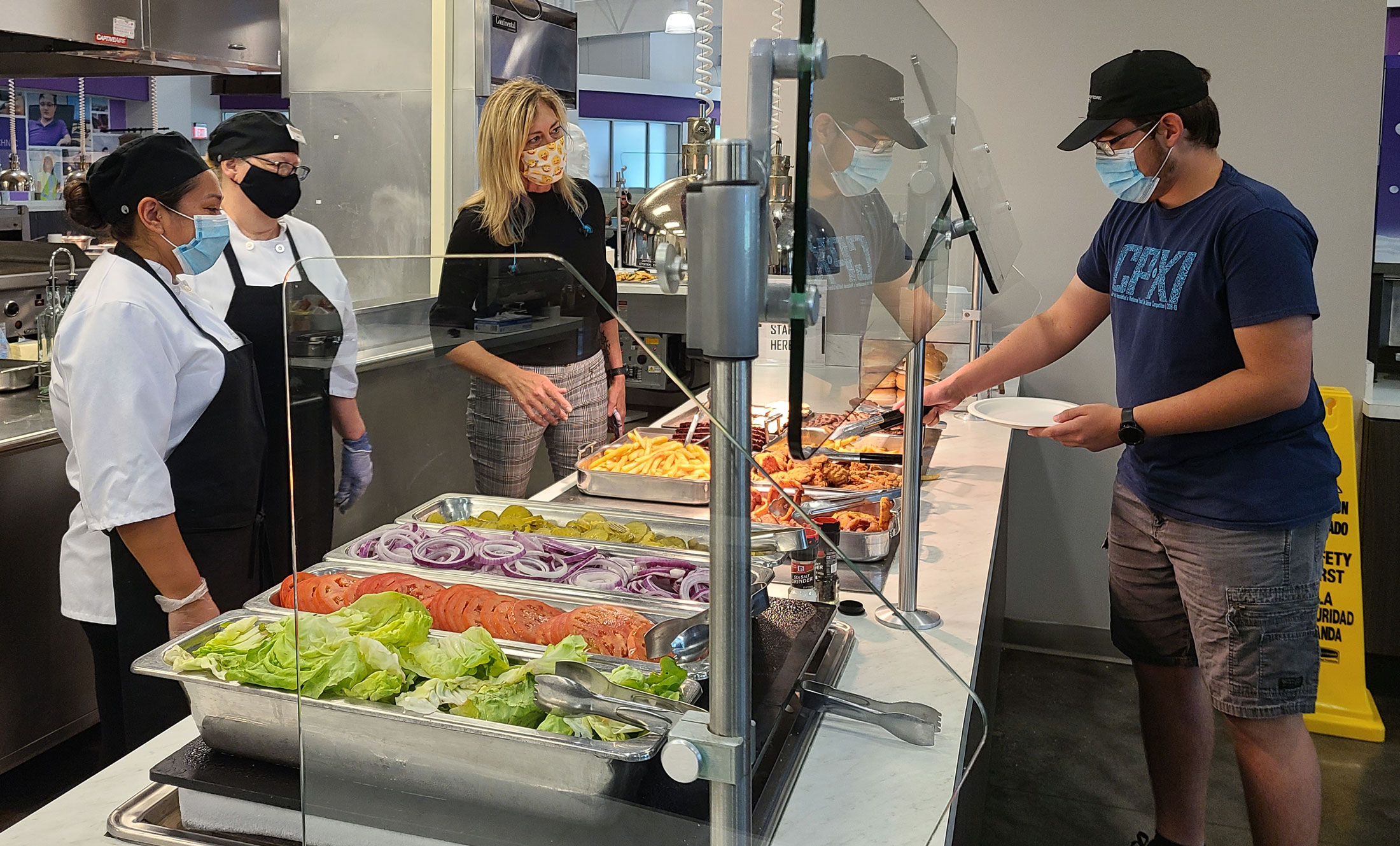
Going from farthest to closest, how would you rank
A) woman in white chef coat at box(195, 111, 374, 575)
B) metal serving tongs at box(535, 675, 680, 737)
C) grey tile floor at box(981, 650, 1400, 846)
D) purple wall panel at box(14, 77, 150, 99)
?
purple wall panel at box(14, 77, 150, 99) < grey tile floor at box(981, 650, 1400, 846) < woman in white chef coat at box(195, 111, 374, 575) < metal serving tongs at box(535, 675, 680, 737)

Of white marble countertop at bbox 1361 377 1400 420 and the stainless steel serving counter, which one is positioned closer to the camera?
the stainless steel serving counter

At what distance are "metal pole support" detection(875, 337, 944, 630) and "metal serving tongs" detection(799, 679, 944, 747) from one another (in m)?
0.77

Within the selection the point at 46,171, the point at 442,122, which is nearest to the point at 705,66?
the point at 442,122

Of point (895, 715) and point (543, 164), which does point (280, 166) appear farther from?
point (895, 715)

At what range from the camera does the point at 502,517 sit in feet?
2.89

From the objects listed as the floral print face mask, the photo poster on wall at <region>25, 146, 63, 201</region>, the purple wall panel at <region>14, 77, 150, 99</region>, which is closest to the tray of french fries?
the floral print face mask

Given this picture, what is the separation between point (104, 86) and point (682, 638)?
12.2m

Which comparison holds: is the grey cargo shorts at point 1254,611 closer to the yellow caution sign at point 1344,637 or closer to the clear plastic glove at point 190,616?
the yellow caution sign at point 1344,637

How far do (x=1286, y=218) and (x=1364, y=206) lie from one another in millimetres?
1689

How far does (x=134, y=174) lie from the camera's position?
2166mm

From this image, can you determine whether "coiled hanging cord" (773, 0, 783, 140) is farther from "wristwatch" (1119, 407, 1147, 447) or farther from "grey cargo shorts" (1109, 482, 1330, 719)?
"grey cargo shorts" (1109, 482, 1330, 719)

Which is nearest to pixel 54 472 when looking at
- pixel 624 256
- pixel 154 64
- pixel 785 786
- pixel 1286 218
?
pixel 154 64

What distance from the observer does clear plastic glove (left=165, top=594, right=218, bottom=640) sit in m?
2.14

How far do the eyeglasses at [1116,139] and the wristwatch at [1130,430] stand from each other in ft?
1.65
